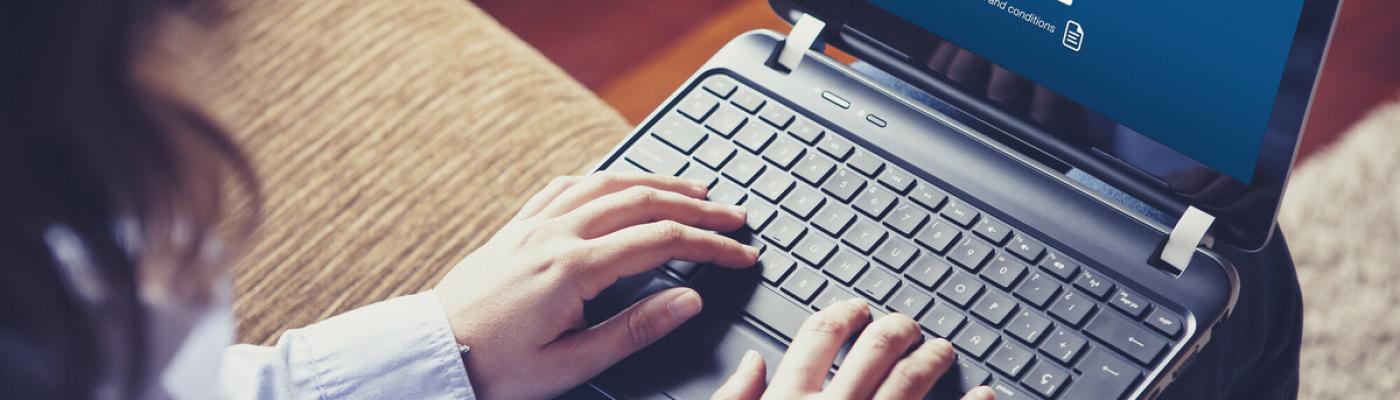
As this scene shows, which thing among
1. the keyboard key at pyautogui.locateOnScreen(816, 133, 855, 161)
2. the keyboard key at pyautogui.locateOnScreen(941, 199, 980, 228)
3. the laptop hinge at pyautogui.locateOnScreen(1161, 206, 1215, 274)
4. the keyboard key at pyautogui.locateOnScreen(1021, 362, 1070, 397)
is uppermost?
the laptop hinge at pyautogui.locateOnScreen(1161, 206, 1215, 274)

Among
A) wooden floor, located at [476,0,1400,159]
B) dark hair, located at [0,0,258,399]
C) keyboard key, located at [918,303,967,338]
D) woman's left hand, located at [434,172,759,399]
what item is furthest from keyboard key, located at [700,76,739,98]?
wooden floor, located at [476,0,1400,159]

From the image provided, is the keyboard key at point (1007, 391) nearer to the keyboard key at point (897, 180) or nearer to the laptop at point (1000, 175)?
the laptop at point (1000, 175)

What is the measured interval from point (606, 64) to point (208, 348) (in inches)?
41.1

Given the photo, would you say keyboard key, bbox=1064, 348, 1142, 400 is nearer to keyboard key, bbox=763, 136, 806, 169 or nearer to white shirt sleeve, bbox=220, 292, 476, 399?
keyboard key, bbox=763, 136, 806, 169

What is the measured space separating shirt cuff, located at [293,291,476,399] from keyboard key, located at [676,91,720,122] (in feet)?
0.65

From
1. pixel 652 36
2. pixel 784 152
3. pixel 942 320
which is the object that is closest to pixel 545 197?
pixel 784 152

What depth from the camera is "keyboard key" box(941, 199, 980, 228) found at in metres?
0.65

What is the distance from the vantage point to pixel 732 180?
27.5 inches

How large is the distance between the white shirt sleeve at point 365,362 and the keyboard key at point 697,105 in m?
0.20

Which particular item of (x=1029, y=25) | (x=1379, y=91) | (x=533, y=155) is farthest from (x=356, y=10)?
(x=1379, y=91)

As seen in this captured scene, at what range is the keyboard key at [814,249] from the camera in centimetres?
65

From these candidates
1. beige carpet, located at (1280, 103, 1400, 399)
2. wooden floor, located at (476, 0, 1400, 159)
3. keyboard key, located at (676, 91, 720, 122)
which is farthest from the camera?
wooden floor, located at (476, 0, 1400, 159)

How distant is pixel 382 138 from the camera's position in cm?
84

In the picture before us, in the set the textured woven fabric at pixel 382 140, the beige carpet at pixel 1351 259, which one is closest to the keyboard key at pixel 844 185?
the textured woven fabric at pixel 382 140
